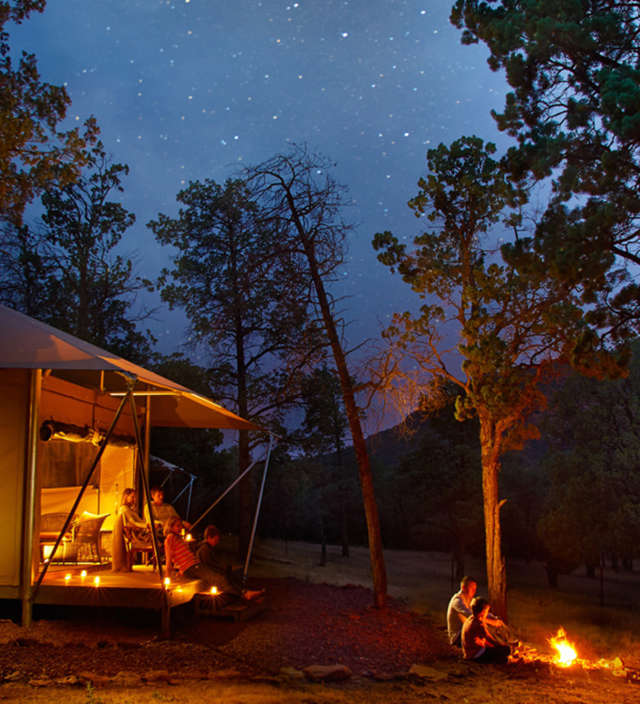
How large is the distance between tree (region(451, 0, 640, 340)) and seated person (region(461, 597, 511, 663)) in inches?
169

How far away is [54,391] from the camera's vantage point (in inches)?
357

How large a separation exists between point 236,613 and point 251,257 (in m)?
5.98

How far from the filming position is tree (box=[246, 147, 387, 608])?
10648 millimetres

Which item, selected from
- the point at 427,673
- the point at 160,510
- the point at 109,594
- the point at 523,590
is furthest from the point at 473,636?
the point at 523,590

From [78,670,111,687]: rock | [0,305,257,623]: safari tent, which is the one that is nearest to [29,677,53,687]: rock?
[78,670,111,687]: rock

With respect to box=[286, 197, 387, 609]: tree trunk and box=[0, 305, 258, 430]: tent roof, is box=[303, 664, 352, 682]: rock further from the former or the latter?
box=[286, 197, 387, 609]: tree trunk

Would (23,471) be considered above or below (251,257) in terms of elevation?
below

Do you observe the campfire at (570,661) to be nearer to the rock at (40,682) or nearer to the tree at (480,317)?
the tree at (480,317)

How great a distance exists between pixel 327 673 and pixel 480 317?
604 cm

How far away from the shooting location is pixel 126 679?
4516 millimetres

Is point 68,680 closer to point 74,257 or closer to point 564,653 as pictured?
point 564,653

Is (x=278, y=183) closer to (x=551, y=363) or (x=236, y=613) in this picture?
(x=551, y=363)

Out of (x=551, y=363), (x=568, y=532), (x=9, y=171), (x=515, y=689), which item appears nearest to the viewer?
(x=515, y=689)

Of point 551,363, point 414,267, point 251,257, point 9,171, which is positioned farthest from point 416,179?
point 9,171
